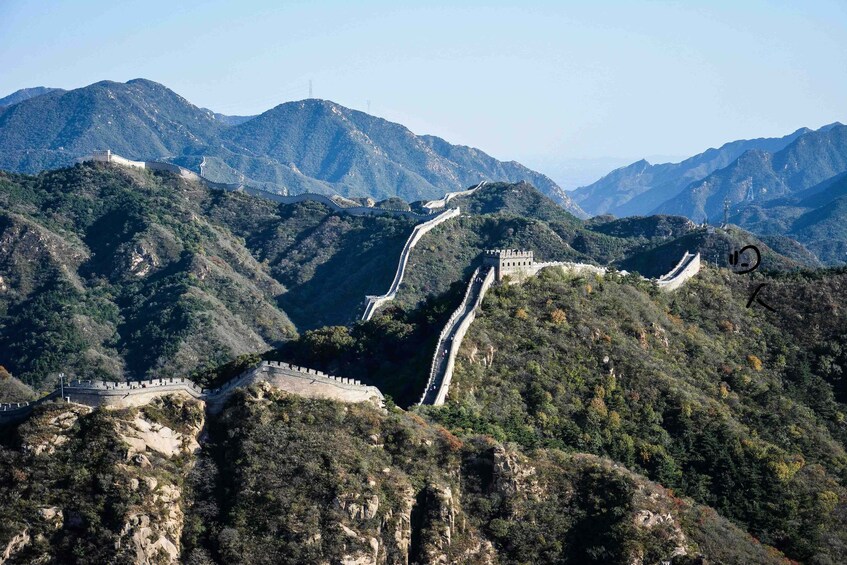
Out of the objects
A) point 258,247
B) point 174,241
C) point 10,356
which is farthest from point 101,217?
point 10,356

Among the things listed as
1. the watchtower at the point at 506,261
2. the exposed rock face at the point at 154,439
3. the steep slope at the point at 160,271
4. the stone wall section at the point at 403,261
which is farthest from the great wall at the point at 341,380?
the steep slope at the point at 160,271

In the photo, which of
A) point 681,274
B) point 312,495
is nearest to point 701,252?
point 681,274

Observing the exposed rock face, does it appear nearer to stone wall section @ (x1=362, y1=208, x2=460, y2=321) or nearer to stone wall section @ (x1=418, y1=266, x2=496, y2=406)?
stone wall section @ (x1=418, y1=266, x2=496, y2=406)

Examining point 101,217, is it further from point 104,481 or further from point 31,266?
point 104,481

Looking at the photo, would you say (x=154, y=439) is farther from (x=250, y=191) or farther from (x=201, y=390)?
(x=250, y=191)

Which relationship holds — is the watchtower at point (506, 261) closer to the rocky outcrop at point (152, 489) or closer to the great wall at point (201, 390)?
the great wall at point (201, 390)
